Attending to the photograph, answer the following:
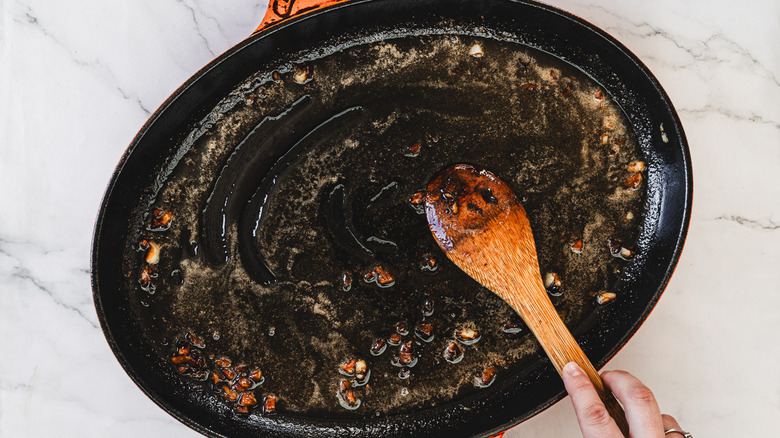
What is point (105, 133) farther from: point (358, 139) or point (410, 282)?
point (410, 282)

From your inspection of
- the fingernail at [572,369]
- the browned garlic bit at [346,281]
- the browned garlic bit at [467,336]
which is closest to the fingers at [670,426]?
the fingernail at [572,369]

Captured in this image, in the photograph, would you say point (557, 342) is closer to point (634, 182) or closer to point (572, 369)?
point (572, 369)

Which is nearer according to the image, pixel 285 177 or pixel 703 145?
pixel 285 177

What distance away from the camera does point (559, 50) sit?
806mm

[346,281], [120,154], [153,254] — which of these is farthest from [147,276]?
[346,281]

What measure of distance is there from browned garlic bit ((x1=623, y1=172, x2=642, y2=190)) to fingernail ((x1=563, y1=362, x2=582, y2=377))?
0.34 meters

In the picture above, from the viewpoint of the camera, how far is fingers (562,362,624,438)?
65 cm

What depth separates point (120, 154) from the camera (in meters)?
0.83

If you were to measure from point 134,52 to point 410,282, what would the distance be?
0.65 metres

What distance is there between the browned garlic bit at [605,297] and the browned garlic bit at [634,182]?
0.64 feet

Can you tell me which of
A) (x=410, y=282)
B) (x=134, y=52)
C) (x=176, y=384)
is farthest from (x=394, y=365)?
(x=134, y=52)

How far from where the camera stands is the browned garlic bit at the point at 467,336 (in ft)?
2.66

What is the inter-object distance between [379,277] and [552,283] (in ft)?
1.02

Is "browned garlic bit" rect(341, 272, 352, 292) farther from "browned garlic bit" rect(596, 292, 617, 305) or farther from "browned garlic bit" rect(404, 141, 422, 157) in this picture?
"browned garlic bit" rect(596, 292, 617, 305)
